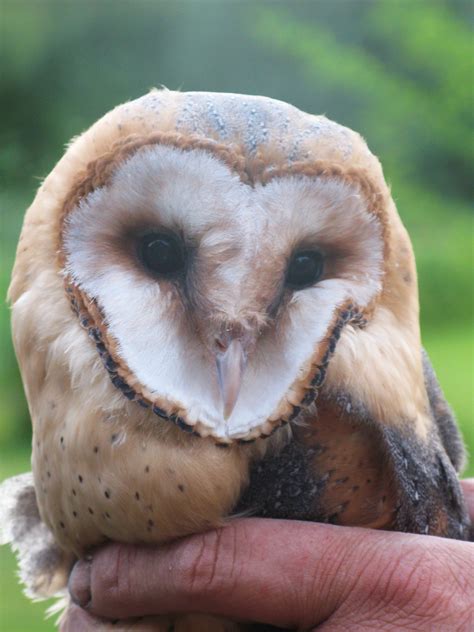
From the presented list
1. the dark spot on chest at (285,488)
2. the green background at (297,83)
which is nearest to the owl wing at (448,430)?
the dark spot on chest at (285,488)

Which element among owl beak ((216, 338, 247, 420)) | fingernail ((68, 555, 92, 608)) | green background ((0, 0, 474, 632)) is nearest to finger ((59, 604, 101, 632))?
fingernail ((68, 555, 92, 608))

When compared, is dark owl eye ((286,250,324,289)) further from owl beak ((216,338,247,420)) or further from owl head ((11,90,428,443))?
owl beak ((216,338,247,420))

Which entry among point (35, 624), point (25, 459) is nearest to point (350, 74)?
point (25, 459)

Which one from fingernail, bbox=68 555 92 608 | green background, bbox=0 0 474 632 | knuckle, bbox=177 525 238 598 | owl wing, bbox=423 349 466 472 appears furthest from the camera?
green background, bbox=0 0 474 632

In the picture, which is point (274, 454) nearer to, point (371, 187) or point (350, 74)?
point (371, 187)

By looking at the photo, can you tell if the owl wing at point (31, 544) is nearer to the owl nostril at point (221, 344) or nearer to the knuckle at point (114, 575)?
the knuckle at point (114, 575)

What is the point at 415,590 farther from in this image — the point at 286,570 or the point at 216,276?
the point at 216,276
